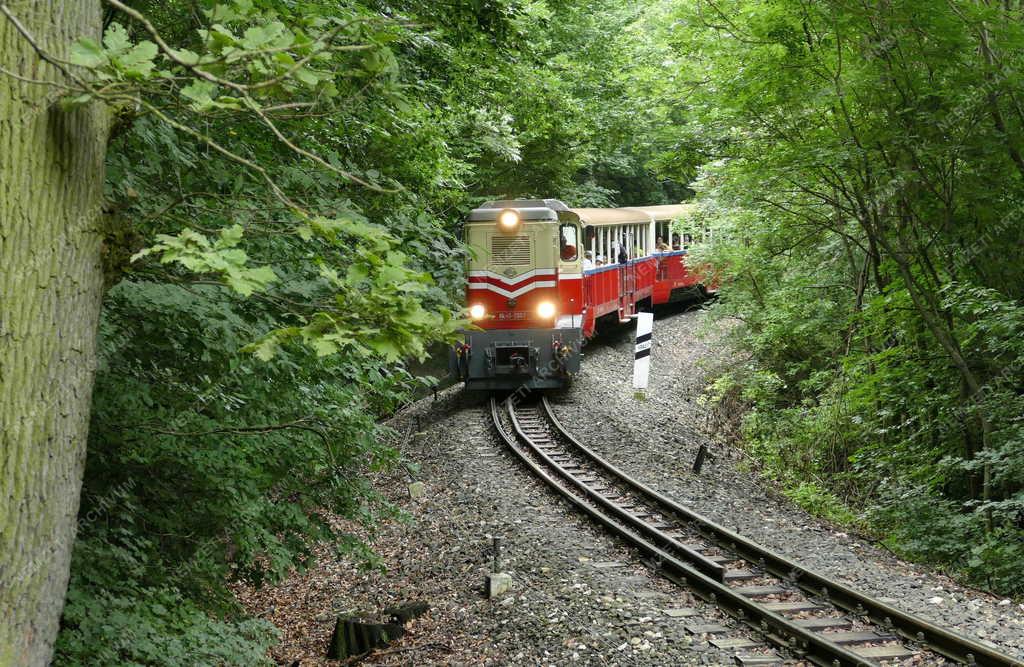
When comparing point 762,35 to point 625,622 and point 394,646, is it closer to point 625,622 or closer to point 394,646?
point 625,622

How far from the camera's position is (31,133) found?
278 centimetres

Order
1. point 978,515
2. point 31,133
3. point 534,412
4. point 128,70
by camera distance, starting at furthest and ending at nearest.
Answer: point 534,412, point 978,515, point 31,133, point 128,70

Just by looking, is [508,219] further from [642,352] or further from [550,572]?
[550,572]

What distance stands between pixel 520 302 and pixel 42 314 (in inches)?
502

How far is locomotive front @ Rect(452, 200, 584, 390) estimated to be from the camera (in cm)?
1511

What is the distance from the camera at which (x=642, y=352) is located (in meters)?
15.9

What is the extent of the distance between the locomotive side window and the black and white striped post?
5.15 ft

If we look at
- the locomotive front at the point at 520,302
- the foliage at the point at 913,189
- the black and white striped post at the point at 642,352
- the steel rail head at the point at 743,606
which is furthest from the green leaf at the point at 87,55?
the black and white striped post at the point at 642,352

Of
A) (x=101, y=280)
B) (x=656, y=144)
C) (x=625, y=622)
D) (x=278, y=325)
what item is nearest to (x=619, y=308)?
(x=656, y=144)

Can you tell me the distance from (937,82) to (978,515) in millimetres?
4285

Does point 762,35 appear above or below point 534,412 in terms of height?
above

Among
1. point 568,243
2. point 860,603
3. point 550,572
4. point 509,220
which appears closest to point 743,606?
point 860,603

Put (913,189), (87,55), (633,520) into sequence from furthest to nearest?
(913,189), (633,520), (87,55)

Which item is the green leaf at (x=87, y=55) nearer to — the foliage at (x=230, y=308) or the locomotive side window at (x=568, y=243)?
the foliage at (x=230, y=308)
